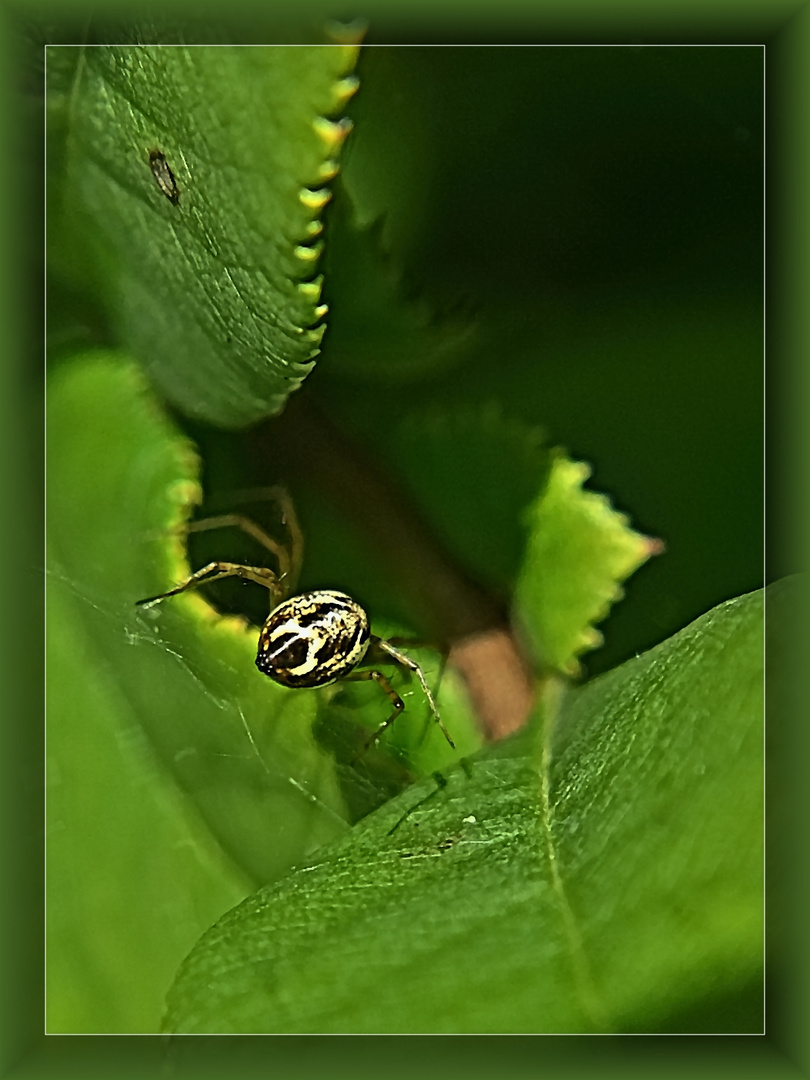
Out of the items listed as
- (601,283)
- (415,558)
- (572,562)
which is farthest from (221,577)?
(601,283)

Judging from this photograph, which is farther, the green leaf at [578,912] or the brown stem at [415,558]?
the brown stem at [415,558]

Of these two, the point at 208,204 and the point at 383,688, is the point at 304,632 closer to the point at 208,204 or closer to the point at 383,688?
the point at 383,688

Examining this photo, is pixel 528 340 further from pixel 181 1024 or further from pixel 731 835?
pixel 181 1024

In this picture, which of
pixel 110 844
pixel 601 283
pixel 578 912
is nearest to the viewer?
pixel 578 912

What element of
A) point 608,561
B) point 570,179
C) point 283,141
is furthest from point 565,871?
point 570,179

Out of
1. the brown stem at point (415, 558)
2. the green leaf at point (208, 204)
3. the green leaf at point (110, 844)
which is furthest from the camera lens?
the brown stem at point (415, 558)

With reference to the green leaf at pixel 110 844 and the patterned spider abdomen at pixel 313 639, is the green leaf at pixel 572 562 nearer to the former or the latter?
the patterned spider abdomen at pixel 313 639

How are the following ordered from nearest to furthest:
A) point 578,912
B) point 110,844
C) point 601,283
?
point 578,912, point 110,844, point 601,283

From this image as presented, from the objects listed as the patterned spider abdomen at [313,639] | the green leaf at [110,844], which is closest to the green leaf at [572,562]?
the patterned spider abdomen at [313,639]
